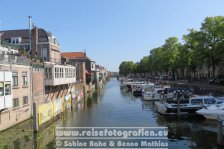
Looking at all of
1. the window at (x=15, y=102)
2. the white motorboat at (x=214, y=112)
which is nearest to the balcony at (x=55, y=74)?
the window at (x=15, y=102)

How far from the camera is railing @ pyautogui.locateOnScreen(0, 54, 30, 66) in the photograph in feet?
89.3

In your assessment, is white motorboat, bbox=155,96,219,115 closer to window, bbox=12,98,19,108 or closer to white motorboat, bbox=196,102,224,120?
white motorboat, bbox=196,102,224,120

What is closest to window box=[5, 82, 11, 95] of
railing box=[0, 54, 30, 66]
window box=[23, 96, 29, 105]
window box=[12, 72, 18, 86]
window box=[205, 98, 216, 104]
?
railing box=[0, 54, 30, 66]

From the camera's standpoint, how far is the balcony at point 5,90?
974 inches

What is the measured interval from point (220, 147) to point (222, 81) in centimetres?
5714

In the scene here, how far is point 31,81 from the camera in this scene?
1364 inches

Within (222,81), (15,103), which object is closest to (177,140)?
(15,103)

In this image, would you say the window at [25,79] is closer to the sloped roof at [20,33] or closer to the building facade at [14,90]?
the building facade at [14,90]

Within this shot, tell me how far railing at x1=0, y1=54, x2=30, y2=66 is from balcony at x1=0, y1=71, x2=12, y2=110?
5.71ft

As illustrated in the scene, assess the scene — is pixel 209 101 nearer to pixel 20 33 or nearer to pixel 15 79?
pixel 15 79

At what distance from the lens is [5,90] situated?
83.4ft

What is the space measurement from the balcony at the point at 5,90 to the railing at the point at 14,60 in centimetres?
174

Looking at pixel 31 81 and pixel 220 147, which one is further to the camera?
pixel 31 81

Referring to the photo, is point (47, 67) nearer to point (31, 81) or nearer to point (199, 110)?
point (31, 81)
